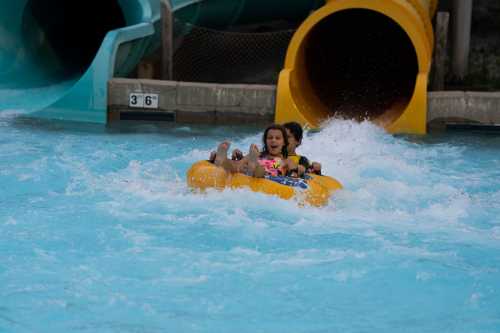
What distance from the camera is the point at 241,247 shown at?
20.4ft

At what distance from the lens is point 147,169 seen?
324 inches

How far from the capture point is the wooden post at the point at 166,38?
36.0 ft

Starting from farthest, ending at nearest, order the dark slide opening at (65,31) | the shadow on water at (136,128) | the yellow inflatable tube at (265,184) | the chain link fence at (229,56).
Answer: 1. the chain link fence at (229,56)
2. the dark slide opening at (65,31)
3. the shadow on water at (136,128)
4. the yellow inflatable tube at (265,184)

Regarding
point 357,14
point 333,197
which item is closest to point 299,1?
point 357,14

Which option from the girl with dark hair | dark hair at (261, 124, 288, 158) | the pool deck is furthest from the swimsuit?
the pool deck

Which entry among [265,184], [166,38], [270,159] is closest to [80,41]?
[166,38]

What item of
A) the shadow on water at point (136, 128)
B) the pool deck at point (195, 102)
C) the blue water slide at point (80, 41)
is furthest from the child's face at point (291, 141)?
the blue water slide at point (80, 41)

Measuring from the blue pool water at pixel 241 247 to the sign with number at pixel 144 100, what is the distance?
1571 millimetres

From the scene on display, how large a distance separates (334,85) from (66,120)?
3.36 meters

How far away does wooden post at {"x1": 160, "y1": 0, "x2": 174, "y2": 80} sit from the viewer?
11.0 meters

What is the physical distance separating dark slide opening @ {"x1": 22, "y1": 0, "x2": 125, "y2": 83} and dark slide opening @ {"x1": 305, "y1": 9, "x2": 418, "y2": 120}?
312 cm

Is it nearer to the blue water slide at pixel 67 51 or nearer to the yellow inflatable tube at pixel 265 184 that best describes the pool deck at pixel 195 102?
the blue water slide at pixel 67 51

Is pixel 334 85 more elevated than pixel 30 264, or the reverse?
pixel 334 85

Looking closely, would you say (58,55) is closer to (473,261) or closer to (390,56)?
(390,56)
